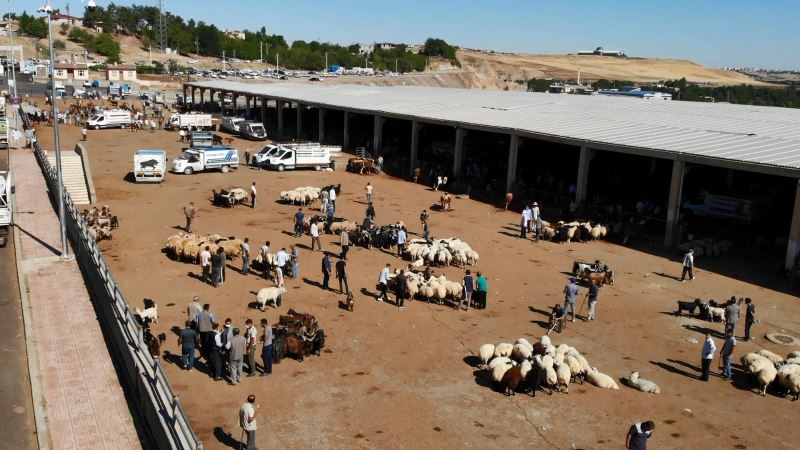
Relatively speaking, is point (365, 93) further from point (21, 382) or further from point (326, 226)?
point (21, 382)

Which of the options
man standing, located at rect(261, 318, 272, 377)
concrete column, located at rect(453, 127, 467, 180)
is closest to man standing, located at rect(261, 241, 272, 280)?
man standing, located at rect(261, 318, 272, 377)

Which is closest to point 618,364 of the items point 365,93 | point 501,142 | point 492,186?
point 492,186

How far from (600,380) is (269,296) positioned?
10.1 metres

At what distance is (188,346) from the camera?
1683 centimetres

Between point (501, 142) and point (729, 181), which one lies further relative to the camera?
point (501, 142)

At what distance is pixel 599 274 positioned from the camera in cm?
2538

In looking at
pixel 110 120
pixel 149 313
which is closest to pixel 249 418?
pixel 149 313

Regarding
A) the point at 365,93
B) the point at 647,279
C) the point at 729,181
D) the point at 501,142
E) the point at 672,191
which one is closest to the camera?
the point at 647,279

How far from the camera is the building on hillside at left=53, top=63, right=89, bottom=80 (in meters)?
124

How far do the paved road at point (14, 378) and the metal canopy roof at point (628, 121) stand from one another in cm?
2575

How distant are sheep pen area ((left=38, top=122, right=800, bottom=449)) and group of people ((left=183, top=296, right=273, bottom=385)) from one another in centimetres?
33

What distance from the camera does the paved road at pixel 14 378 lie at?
13.5 m

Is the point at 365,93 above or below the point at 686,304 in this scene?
above

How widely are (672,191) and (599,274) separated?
8.19m
